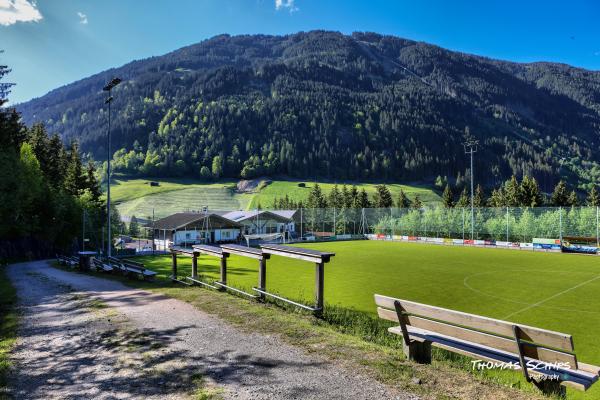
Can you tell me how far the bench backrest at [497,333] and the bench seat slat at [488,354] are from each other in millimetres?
136

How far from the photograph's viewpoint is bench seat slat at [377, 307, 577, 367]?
185 inches

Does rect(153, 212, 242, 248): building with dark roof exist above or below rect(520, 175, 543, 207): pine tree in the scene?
below

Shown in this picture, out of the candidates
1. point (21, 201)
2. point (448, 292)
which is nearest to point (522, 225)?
point (448, 292)

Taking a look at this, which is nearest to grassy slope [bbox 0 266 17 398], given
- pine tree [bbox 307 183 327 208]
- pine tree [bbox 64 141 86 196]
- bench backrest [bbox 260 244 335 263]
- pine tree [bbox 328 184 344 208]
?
bench backrest [bbox 260 244 335 263]

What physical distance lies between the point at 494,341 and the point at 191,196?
132080 millimetres

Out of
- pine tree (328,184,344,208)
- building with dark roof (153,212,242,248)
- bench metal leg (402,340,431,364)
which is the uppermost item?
pine tree (328,184,344,208)

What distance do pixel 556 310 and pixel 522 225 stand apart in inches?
1307

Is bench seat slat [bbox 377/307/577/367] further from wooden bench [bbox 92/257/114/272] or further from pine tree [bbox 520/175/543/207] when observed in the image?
pine tree [bbox 520/175/543/207]

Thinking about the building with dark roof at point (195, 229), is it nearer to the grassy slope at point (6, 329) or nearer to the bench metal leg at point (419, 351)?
the grassy slope at point (6, 329)

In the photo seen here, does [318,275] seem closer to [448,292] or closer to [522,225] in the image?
[448,292]

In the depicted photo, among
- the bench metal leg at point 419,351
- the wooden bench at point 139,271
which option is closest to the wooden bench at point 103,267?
the wooden bench at point 139,271

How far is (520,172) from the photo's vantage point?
633ft

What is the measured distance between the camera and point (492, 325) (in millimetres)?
5031

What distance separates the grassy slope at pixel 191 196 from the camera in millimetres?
119713
